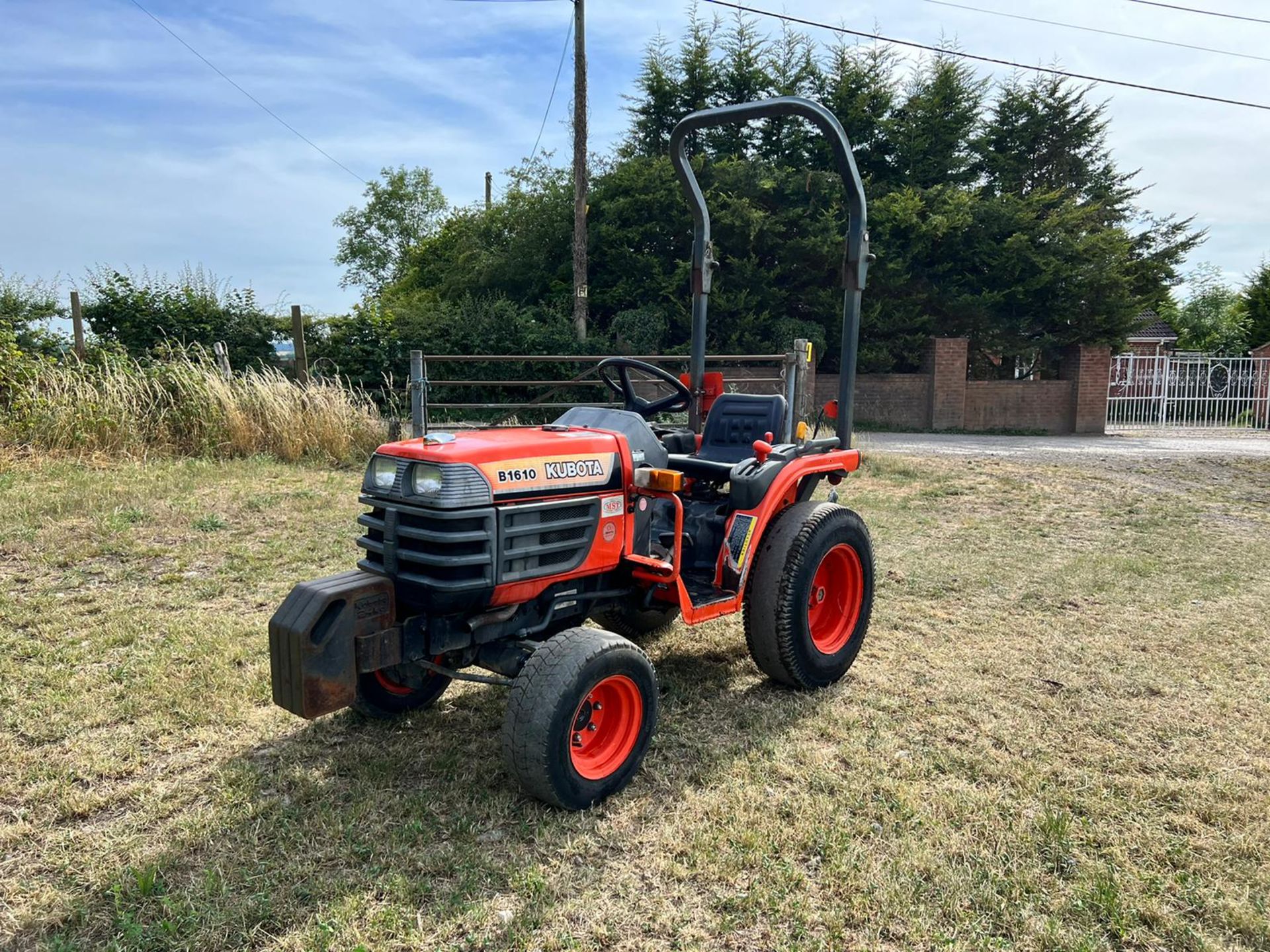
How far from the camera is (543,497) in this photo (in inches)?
115

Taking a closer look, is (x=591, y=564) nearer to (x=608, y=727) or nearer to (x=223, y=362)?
(x=608, y=727)

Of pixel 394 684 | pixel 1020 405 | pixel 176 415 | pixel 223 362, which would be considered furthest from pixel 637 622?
pixel 1020 405

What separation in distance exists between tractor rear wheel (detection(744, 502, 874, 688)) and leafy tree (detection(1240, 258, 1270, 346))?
28.2 metres

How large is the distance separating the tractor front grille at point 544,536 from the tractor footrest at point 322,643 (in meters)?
0.44

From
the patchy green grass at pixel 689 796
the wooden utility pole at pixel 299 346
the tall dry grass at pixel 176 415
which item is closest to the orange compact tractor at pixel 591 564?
the patchy green grass at pixel 689 796

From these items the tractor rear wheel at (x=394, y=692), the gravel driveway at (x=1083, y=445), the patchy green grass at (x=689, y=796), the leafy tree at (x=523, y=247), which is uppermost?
the leafy tree at (x=523, y=247)

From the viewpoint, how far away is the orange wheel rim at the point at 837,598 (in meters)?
3.99

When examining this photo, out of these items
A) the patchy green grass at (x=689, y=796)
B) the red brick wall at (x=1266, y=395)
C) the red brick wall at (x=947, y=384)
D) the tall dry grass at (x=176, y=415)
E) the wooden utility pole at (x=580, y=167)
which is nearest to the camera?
the patchy green grass at (x=689, y=796)

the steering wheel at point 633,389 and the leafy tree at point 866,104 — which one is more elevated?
the leafy tree at point 866,104

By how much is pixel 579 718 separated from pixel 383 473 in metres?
1.05

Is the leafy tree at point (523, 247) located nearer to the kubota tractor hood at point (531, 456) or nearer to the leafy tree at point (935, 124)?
the leafy tree at point (935, 124)

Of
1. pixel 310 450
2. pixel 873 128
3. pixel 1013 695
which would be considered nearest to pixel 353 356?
pixel 310 450

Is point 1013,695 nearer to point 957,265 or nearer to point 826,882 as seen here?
point 826,882

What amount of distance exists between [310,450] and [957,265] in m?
13.7
